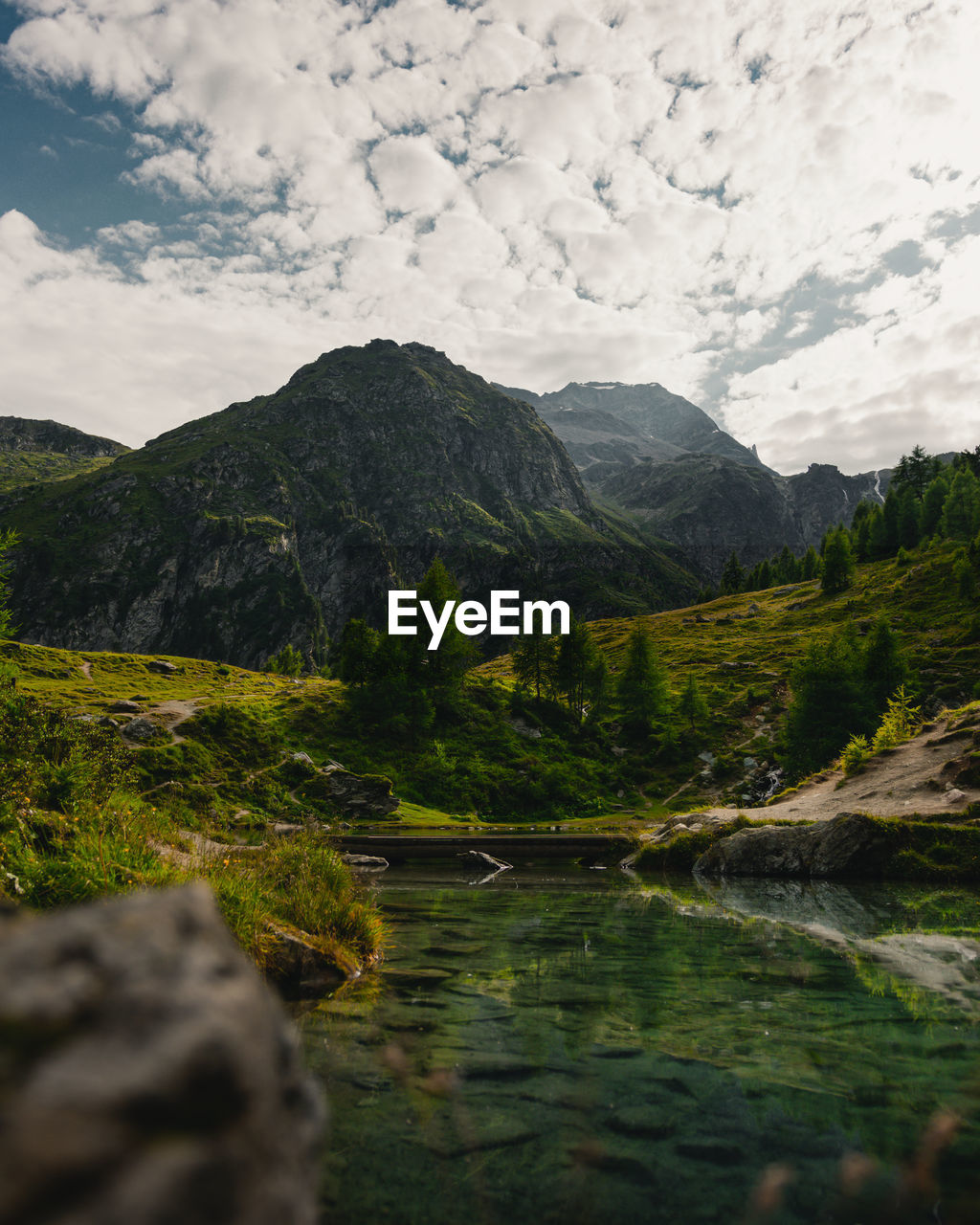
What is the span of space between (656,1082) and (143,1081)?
7.92 meters

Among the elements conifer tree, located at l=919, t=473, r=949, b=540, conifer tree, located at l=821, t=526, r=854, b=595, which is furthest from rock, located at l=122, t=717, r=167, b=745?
conifer tree, located at l=919, t=473, r=949, b=540

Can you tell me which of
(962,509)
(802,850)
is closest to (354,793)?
(802,850)

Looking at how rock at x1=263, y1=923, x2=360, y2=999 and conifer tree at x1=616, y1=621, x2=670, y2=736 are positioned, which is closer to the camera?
rock at x1=263, y1=923, x2=360, y2=999

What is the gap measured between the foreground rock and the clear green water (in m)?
0.64

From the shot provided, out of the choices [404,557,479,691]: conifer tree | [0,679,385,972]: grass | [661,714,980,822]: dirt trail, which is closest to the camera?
[0,679,385,972]: grass

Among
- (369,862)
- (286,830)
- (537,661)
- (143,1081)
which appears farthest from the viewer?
(537,661)

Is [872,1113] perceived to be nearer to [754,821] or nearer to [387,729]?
[754,821]

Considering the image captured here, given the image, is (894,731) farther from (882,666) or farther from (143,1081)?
(143,1081)

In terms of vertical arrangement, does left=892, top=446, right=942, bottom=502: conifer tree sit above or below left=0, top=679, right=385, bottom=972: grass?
above

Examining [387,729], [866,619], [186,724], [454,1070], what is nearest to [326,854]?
[454,1070]

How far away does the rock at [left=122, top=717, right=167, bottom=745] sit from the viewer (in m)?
60.6

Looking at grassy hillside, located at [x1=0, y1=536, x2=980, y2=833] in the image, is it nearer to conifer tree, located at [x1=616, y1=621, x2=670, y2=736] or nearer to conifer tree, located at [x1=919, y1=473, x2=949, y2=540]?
conifer tree, located at [x1=616, y1=621, x2=670, y2=736]

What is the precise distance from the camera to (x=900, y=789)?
34969 millimetres

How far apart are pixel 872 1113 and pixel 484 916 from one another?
52.9 ft
